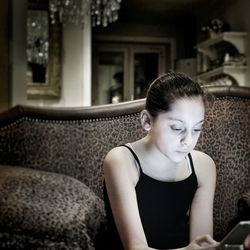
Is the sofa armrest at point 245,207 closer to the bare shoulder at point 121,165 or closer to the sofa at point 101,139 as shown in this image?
the sofa at point 101,139

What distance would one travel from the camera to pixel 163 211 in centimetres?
130

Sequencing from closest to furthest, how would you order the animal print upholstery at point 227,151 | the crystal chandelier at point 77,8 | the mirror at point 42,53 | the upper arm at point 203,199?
the upper arm at point 203,199, the animal print upholstery at point 227,151, the crystal chandelier at point 77,8, the mirror at point 42,53

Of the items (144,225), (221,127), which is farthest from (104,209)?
(221,127)

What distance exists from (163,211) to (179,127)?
0.26 metres

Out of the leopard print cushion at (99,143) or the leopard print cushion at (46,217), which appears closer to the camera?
Answer: the leopard print cushion at (46,217)

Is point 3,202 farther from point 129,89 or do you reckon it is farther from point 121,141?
point 129,89

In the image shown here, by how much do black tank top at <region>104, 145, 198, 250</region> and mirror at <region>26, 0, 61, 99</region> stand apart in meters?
2.35

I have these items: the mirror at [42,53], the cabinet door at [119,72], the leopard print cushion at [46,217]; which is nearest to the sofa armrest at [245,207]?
the leopard print cushion at [46,217]

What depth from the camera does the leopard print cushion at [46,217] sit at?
104 centimetres

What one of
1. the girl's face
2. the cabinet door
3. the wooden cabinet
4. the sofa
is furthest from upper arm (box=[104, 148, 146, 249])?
the cabinet door

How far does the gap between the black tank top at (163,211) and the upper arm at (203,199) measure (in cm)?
2

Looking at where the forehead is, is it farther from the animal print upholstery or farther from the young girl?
the animal print upholstery

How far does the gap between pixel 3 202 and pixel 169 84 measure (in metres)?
0.50

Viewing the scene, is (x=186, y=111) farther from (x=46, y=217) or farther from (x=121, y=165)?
(x=46, y=217)
